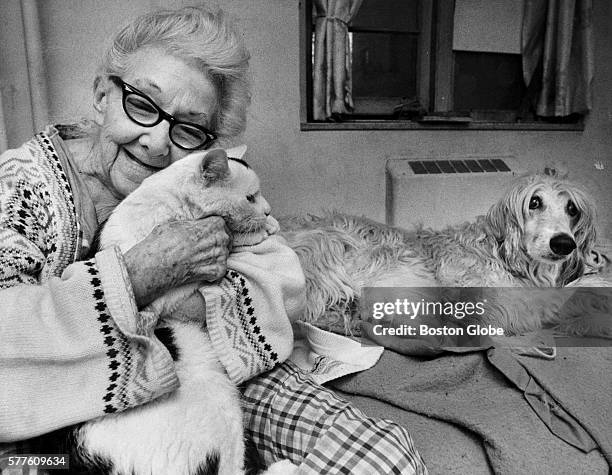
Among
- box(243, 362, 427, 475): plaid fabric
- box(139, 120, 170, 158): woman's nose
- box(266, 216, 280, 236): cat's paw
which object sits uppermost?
box(139, 120, 170, 158): woman's nose

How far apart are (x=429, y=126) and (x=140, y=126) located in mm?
1315

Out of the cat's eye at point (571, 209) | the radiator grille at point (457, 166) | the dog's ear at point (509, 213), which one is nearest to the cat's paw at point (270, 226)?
the dog's ear at point (509, 213)

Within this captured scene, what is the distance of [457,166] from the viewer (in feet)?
5.80

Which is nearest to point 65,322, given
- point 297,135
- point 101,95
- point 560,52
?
point 101,95

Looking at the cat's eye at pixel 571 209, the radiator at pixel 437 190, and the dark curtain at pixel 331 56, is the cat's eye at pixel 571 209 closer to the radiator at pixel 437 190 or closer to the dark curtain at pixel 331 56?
the radiator at pixel 437 190

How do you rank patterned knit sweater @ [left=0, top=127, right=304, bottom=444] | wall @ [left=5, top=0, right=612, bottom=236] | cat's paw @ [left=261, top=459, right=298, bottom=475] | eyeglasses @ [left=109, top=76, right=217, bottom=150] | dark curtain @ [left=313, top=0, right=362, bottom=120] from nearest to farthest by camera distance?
patterned knit sweater @ [left=0, top=127, right=304, bottom=444], cat's paw @ [left=261, top=459, right=298, bottom=475], eyeglasses @ [left=109, top=76, right=217, bottom=150], wall @ [left=5, top=0, right=612, bottom=236], dark curtain @ [left=313, top=0, right=362, bottom=120]

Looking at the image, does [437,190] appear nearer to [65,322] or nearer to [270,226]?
[270,226]

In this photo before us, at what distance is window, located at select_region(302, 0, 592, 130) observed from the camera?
1.80m

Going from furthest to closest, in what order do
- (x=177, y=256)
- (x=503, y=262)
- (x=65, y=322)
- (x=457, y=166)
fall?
(x=457, y=166) < (x=503, y=262) < (x=177, y=256) < (x=65, y=322)

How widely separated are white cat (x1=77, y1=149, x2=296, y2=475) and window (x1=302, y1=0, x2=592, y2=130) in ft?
3.15

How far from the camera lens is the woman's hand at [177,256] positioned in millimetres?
661

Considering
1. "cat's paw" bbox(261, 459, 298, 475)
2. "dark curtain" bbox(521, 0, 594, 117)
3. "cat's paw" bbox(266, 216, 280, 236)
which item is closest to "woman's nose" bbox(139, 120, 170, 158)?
"cat's paw" bbox(266, 216, 280, 236)

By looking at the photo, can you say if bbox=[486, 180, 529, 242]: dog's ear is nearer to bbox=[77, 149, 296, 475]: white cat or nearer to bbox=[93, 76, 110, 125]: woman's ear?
bbox=[77, 149, 296, 475]: white cat

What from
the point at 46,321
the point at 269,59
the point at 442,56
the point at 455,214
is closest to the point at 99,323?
the point at 46,321
